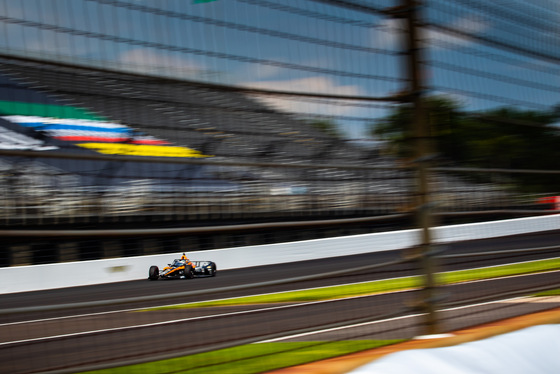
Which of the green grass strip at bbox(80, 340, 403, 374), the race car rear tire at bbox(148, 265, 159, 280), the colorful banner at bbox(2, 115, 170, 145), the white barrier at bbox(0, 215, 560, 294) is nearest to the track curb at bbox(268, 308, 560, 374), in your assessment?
the green grass strip at bbox(80, 340, 403, 374)

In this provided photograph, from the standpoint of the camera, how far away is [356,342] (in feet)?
8.70

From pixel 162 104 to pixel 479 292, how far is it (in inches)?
84.8

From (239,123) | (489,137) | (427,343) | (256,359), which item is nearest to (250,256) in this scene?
(256,359)

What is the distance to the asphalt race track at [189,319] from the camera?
179 cm

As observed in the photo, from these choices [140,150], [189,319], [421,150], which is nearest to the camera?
[140,150]

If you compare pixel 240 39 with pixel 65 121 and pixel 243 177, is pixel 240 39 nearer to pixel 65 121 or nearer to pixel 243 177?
pixel 243 177

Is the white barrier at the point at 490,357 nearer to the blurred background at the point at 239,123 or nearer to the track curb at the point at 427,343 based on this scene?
the track curb at the point at 427,343

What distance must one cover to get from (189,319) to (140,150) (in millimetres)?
843

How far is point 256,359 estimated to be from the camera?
89.0 inches

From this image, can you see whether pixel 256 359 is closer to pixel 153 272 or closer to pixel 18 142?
pixel 153 272

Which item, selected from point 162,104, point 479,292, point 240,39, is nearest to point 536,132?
point 479,292

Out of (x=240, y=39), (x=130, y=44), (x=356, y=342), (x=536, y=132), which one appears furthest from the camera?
(x=536, y=132)

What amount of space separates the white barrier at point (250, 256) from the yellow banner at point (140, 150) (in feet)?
1.17

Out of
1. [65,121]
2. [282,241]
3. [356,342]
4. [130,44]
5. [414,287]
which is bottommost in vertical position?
[356,342]
